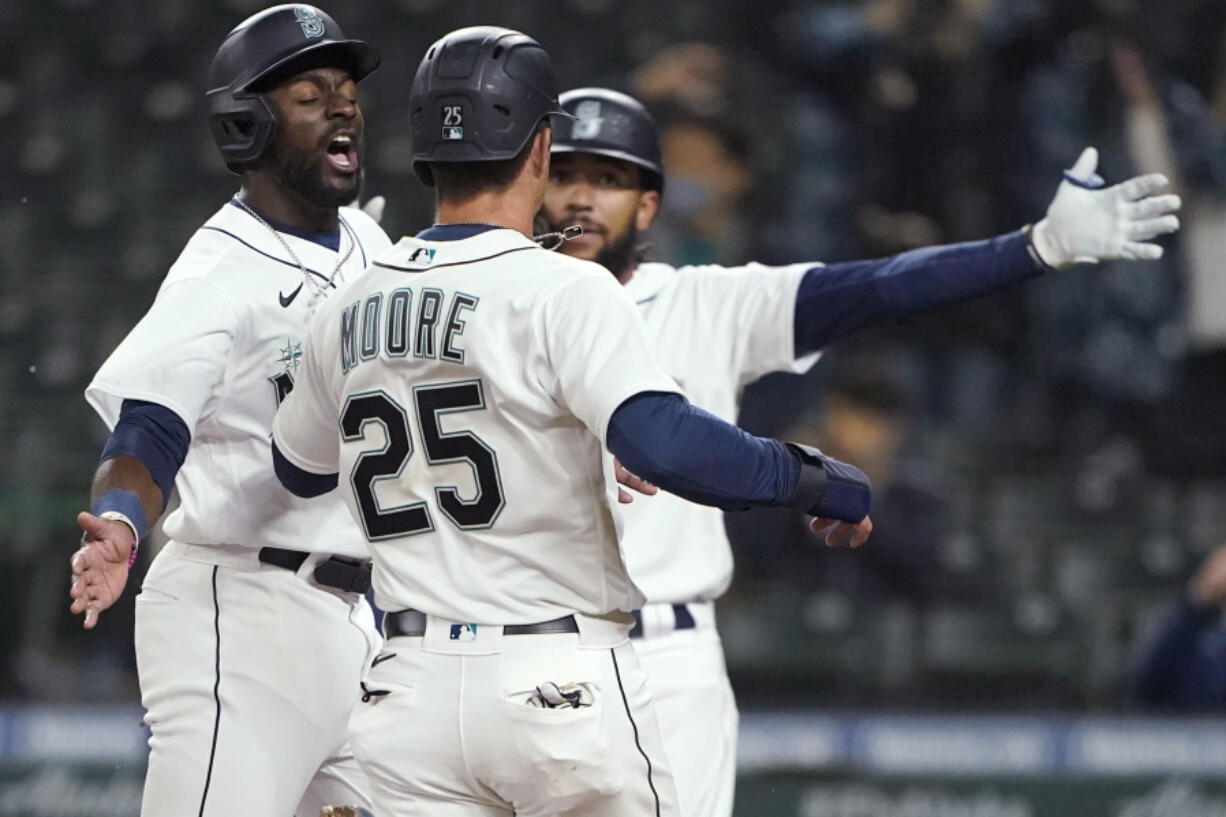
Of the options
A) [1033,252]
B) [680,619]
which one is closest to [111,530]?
[680,619]

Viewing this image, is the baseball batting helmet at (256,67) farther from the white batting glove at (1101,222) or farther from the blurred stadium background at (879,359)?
the blurred stadium background at (879,359)

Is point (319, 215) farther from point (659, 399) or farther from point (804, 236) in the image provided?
point (804, 236)

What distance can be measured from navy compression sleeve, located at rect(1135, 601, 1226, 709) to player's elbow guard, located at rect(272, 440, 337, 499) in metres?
4.39

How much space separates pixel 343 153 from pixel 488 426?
3.05 feet

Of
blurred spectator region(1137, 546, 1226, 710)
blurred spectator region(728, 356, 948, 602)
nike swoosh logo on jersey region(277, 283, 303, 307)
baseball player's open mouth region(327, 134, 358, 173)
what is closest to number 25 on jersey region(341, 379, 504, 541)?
nike swoosh logo on jersey region(277, 283, 303, 307)

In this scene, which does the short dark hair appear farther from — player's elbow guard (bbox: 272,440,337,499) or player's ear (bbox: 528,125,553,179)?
player's elbow guard (bbox: 272,440,337,499)

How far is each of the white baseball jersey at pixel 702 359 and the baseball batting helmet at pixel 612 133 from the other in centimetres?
27

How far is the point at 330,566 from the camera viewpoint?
3.30 metres

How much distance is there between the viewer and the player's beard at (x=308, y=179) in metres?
3.34

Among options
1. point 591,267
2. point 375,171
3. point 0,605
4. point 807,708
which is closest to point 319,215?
point 591,267

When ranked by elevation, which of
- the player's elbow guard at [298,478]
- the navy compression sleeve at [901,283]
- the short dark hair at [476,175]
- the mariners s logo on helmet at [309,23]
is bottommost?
the player's elbow guard at [298,478]

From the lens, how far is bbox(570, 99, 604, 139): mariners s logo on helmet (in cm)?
407

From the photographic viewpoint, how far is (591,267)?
2684 millimetres

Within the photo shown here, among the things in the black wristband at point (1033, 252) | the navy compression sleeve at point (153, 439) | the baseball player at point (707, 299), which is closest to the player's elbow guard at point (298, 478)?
the navy compression sleeve at point (153, 439)
